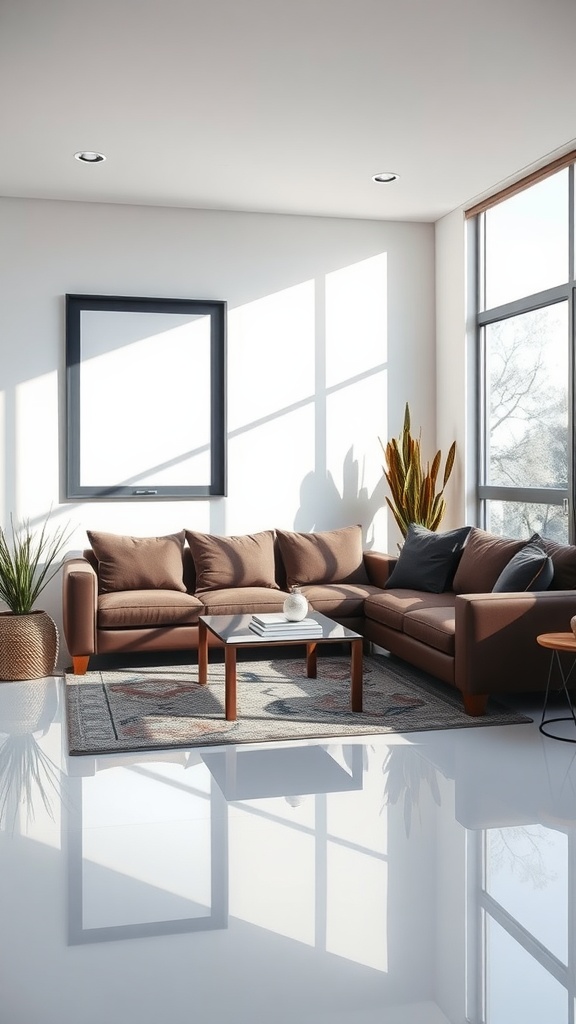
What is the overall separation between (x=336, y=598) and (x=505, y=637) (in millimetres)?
1680

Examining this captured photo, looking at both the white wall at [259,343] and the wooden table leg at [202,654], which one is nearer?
the wooden table leg at [202,654]

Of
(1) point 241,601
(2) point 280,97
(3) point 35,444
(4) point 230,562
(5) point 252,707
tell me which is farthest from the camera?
(3) point 35,444

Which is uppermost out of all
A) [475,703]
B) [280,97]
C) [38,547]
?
[280,97]

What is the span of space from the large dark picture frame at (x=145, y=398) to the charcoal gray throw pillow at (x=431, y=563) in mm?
1448

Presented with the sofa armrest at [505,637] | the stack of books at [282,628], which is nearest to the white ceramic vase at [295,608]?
the stack of books at [282,628]

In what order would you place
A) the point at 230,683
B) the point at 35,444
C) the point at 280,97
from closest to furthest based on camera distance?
the point at 230,683 → the point at 280,97 → the point at 35,444

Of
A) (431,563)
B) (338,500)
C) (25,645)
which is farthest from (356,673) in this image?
(338,500)

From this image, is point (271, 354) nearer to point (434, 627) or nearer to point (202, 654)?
point (202, 654)

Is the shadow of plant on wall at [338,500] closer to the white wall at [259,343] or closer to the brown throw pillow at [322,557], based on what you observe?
the white wall at [259,343]

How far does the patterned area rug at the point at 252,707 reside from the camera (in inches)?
168

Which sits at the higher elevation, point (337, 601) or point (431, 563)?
point (431, 563)

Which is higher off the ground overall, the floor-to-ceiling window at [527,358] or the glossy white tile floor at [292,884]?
the floor-to-ceiling window at [527,358]

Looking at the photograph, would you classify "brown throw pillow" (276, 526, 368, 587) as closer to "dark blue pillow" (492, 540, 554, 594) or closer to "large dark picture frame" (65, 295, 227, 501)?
"large dark picture frame" (65, 295, 227, 501)

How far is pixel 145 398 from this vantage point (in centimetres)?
654
